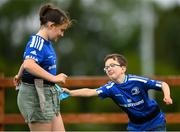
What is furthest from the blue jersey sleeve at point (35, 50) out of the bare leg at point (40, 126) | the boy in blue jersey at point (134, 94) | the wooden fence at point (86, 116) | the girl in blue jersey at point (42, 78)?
the wooden fence at point (86, 116)

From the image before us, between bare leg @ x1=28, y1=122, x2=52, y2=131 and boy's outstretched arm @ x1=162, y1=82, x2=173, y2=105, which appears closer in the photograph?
bare leg @ x1=28, y1=122, x2=52, y2=131

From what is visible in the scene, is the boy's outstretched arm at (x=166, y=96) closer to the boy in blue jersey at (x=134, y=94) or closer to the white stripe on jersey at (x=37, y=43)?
the boy in blue jersey at (x=134, y=94)

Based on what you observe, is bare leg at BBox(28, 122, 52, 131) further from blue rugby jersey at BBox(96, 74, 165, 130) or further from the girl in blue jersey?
blue rugby jersey at BBox(96, 74, 165, 130)

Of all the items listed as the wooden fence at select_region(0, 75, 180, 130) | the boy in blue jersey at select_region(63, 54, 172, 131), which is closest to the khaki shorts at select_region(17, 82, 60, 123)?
the boy in blue jersey at select_region(63, 54, 172, 131)

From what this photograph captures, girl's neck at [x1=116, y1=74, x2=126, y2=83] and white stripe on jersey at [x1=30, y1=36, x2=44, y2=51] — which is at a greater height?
white stripe on jersey at [x1=30, y1=36, x2=44, y2=51]

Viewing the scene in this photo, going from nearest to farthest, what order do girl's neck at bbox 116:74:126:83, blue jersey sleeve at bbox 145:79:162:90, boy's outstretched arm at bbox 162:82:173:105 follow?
1. boy's outstretched arm at bbox 162:82:173:105
2. blue jersey sleeve at bbox 145:79:162:90
3. girl's neck at bbox 116:74:126:83

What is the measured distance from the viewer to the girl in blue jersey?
7141mm

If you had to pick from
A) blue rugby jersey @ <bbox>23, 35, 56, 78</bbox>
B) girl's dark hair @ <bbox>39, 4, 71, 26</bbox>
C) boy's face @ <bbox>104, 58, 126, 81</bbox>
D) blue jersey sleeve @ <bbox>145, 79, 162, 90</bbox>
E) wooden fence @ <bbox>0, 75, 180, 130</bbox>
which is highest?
girl's dark hair @ <bbox>39, 4, 71, 26</bbox>

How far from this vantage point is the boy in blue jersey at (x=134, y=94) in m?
8.09

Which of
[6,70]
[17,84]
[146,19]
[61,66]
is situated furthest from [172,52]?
[17,84]

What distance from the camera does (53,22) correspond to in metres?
7.22

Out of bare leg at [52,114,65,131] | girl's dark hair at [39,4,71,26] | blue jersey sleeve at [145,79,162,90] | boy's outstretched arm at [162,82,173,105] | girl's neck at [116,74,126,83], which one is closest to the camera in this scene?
girl's dark hair at [39,4,71,26]

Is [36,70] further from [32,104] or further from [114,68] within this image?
[114,68]

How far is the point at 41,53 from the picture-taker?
7109mm
